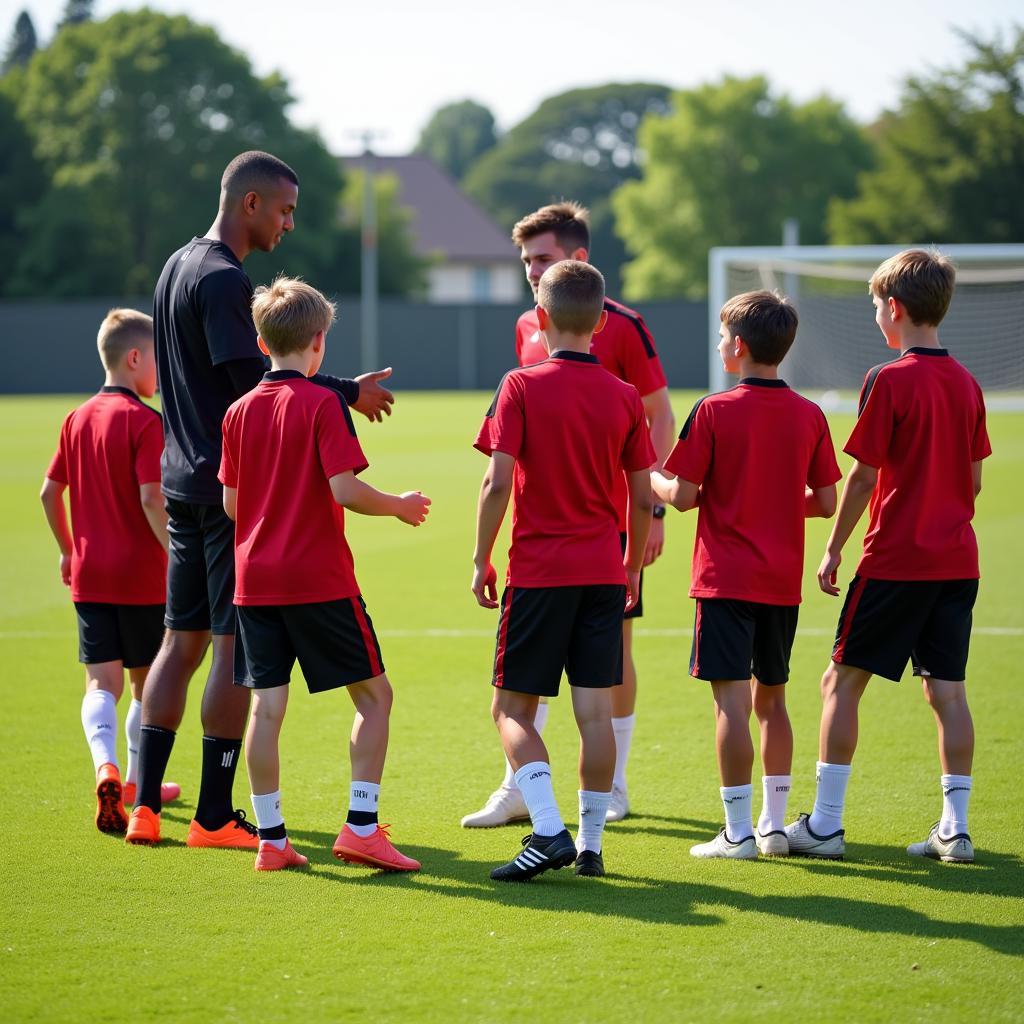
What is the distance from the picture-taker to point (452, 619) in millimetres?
9547

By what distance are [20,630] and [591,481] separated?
592 cm

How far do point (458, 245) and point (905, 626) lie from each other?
74.3 meters

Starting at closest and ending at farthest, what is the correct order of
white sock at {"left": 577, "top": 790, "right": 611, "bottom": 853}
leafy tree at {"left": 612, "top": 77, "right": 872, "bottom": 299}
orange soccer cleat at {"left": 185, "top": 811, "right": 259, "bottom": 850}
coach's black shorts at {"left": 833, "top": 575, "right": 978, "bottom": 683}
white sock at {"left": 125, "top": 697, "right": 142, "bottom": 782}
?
white sock at {"left": 577, "top": 790, "right": 611, "bottom": 853} → coach's black shorts at {"left": 833, "top": 575, "right": 978, "bottom": 683} → orange soccer cleat at {"left": 185, "top": 811, "right": 259, "bottom": 850} → white sock at {"left": 125, "top": 697, "right": 142, "bottom": 782} → leafy tree at {"left": 612, "top": 77, "right": 872, "bottom": 299}

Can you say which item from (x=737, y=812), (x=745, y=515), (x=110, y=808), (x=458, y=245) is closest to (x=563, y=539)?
(x=745, y=515)

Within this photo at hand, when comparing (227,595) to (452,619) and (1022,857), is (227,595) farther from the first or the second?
(452,619)

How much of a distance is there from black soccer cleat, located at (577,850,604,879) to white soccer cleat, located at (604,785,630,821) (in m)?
0.70

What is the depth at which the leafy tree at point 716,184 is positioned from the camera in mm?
73188

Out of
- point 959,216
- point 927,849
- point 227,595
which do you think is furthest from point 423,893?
point 959,216

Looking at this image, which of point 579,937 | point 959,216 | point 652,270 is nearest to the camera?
point 579,937

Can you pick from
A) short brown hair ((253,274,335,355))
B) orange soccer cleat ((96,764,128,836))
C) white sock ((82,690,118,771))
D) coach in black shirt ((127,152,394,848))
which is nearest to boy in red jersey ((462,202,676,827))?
coach in black shirt ((127,152,394,848))

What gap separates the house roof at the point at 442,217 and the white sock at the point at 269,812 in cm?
7217

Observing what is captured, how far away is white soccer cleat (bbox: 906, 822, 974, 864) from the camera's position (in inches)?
183

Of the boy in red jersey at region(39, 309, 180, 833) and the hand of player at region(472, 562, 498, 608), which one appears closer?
the hand of player at region(472, 562, 498, 608)

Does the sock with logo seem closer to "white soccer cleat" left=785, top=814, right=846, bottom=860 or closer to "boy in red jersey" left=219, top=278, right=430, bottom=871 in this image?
"boy in red jersey" left=219, top=278, right=430, bottom=871
